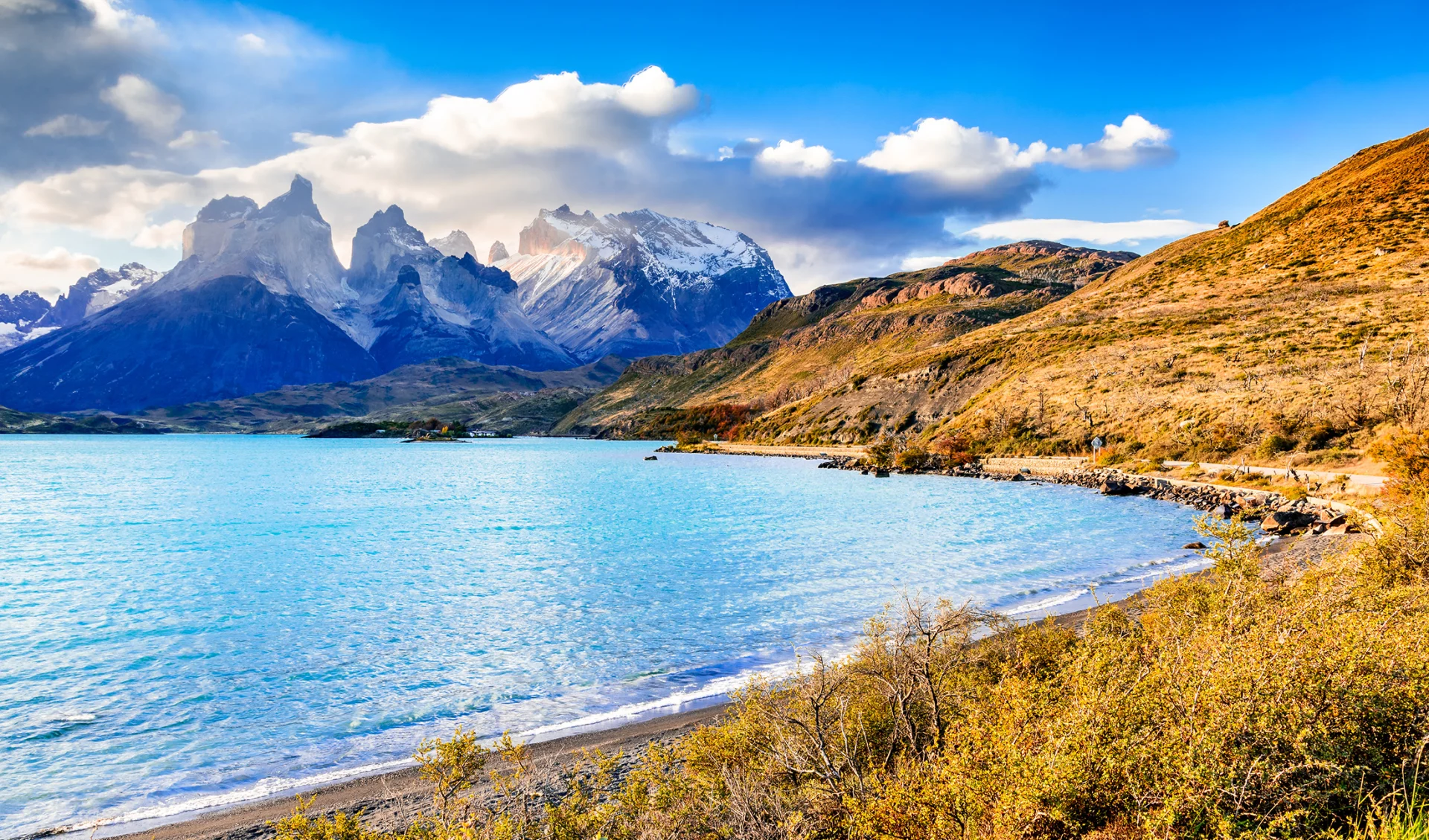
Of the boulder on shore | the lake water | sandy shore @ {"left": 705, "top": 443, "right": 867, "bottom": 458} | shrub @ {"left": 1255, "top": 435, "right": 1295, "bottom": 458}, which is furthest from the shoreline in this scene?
sandy shore @ {"left": 705, "top": 443, "right": 867, "bottom": 458}

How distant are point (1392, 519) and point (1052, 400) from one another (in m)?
72.3

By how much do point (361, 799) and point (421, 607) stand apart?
48.0 ft

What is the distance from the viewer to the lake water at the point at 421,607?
14.2 metres

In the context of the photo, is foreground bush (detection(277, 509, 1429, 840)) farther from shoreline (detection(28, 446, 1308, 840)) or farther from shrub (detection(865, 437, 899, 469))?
shrub (detection(865, 437, 899, 469))

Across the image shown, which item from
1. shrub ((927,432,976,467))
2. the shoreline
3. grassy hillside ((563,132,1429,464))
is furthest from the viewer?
shrub ((927,432,976,467))

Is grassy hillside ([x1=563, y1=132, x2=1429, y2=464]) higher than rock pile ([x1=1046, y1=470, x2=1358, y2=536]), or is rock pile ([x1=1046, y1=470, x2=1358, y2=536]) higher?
grassy hillside ([x1=563, y1=132, x2=1429, y2=464])

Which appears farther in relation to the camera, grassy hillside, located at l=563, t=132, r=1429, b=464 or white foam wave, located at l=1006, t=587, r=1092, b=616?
grassy hillside, located at l=563, t=132, r=1429, b=464

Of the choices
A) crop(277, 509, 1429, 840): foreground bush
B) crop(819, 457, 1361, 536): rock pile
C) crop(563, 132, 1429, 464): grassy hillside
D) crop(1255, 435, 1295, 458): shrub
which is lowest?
crop(819, 457, 1361, 536): rock pile

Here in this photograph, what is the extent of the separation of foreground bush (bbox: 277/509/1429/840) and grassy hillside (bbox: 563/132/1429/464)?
51.4m

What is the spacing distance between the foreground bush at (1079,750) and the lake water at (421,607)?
6443 millimetres

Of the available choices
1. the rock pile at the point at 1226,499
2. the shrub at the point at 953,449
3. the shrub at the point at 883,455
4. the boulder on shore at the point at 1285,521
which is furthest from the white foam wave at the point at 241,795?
the shrub at the point at 883,455

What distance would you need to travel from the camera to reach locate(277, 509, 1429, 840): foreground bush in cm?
570

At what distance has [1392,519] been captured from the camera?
627 inches

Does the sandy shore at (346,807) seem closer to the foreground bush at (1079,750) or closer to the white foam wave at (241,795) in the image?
the white foam wave at (241,795)
